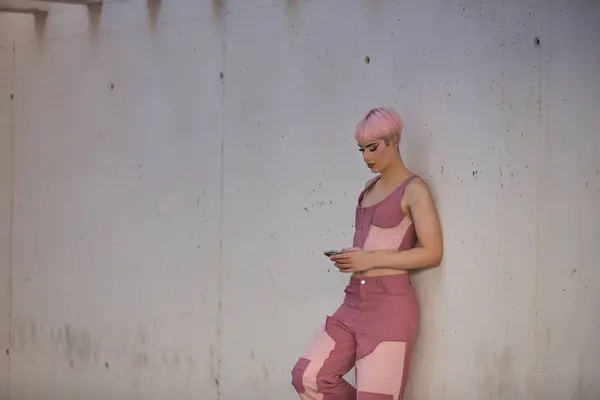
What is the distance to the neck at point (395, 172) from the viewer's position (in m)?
4.61

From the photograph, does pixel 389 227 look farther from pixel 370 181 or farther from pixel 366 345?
pixel 366 345

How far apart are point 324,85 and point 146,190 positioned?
141 cm

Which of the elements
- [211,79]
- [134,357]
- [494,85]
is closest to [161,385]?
[134,357]

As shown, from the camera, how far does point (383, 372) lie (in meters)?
4.43

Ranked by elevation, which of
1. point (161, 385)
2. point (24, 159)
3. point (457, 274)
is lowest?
point (161, 385)

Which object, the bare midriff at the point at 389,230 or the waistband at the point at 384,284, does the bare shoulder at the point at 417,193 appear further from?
the waistband at the point at 384,284

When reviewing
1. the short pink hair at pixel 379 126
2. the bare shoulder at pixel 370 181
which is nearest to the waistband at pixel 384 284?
the bare shoulder at pixel 370 181

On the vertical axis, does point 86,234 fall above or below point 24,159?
below

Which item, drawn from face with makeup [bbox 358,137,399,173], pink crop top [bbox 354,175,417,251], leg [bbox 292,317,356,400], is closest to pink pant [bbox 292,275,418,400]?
leg [bbox 292,317,356,400]

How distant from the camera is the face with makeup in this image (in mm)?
4555

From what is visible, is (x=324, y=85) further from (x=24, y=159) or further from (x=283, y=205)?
(x=24, y=159)

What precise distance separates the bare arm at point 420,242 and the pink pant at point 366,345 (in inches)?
3.3

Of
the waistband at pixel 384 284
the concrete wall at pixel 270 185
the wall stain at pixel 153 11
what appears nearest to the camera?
the concrete wall at pixel 270 185

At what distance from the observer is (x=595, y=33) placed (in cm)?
418
